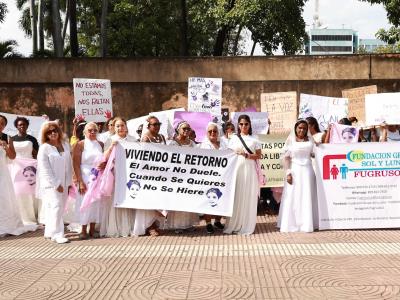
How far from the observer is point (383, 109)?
418 inches

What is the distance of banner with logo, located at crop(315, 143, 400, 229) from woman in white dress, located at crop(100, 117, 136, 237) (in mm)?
2867

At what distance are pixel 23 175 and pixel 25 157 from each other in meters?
0.31

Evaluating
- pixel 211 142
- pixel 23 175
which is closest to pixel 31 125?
pixel 23 175

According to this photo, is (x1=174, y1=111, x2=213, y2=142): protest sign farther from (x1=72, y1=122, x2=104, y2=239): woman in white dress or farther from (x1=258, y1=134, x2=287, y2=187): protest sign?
(x1=72, y1=122, x2=104, y2=239): woman in white dress

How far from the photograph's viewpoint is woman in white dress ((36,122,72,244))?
7934 mm

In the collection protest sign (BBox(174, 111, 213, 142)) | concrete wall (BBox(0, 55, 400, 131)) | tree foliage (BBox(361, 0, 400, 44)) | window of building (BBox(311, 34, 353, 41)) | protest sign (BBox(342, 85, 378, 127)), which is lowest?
protest sign (BBox(174, 111, 213, 142))

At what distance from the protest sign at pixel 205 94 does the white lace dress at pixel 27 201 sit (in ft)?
14.8

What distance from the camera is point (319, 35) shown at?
531ft

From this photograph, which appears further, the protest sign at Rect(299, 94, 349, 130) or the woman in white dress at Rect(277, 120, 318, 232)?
the protest sign at Rect(299, 94, 349, 130)

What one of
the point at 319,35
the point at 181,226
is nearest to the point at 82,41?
the point at 181,226

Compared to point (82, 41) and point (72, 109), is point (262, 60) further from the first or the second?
point (82, 41)

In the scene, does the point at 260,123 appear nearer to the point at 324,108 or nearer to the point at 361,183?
the point at 324,108

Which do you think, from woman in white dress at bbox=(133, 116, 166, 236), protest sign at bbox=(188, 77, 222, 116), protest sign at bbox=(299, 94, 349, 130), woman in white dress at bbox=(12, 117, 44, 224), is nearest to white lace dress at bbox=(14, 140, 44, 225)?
woman in white dress at bbox=(12, 117, 44, 224)

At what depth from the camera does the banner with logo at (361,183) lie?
8523mm
